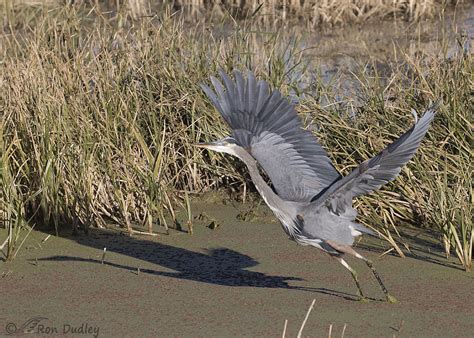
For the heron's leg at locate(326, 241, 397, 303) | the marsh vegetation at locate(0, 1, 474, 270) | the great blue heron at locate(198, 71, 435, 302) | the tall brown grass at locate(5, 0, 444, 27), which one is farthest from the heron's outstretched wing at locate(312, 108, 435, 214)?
the tall brown grass at locate(5, 0, 444, 27)

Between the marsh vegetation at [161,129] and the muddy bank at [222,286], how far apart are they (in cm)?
13

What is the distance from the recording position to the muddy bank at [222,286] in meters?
3.99

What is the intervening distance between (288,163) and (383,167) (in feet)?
2.01

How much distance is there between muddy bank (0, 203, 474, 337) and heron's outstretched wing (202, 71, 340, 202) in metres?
0.43

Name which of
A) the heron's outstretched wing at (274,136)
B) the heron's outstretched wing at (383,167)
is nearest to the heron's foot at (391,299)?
the heron's outstretched wing at (383,167)

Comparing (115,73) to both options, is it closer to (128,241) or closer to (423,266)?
(128,241)

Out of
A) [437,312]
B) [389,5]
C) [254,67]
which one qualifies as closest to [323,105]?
[254,67]

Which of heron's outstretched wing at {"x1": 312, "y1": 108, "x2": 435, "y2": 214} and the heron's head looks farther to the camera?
the heron's head

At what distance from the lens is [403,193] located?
16.9 feet

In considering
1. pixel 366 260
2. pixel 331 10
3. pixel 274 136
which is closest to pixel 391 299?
pixel 366 260

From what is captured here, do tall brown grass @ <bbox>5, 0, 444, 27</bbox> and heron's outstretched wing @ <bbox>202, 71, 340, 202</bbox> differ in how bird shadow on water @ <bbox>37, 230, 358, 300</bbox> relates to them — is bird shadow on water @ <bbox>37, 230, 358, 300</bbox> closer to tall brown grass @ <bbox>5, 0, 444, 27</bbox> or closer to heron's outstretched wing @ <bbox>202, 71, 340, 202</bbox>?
heron's outstretched wing @ <bbox>202, 71, 340, 202</bbox>

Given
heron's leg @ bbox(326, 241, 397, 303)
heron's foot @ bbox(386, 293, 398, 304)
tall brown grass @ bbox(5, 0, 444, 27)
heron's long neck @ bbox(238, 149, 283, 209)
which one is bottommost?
tall brown grass @ bbox(5, 0, 444, 27)

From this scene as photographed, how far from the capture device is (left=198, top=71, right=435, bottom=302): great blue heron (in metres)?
4.29

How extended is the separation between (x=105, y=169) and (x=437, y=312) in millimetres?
1891
